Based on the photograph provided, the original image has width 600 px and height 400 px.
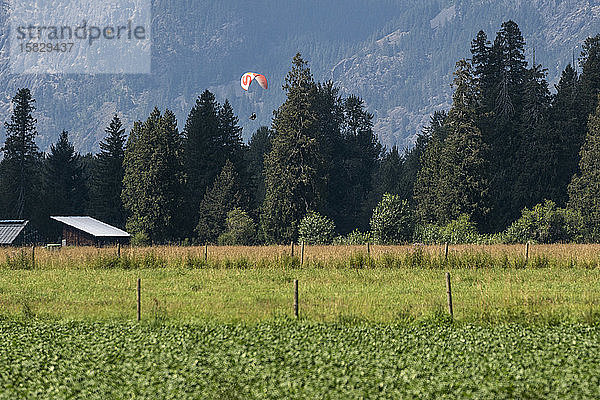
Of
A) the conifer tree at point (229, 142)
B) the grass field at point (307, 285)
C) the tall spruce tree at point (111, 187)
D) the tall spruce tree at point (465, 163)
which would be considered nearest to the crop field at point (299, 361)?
the grass field at point (307, 285)

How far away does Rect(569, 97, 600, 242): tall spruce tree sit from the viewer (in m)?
74.0

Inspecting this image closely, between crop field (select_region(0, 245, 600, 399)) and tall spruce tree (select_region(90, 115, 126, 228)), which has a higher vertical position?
tall spruce tree (select_region(90, 115, 126, 228))

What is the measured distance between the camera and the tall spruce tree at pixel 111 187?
10575cm

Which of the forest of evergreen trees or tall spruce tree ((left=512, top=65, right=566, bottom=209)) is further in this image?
tall spruce tree ((left=512, top=65, right=566, bottom=209))

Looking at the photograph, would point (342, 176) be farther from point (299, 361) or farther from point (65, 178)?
point (299, 361)

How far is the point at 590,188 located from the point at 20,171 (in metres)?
69.7

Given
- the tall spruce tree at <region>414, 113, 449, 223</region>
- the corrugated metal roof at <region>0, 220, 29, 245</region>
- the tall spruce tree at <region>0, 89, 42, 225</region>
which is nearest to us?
the corrugated metal roof at <region>0, 220, 29, 245</region>

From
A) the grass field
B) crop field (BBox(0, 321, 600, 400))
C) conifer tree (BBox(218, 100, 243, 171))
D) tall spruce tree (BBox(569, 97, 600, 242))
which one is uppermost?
conifer tree (BBox(218, 100, 243, 171))

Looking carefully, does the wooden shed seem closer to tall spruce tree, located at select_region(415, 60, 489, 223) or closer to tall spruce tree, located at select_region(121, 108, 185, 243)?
tall spruce tree, located at select_region(121, 108, 185, 243)

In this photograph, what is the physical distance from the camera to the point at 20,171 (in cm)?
10675

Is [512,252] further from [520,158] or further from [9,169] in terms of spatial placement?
[9,169]

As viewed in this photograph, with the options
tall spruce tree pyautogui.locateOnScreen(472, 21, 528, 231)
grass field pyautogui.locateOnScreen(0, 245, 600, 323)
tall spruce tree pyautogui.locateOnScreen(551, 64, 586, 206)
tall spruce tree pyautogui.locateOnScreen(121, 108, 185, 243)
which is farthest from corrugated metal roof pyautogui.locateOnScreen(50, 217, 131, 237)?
tall spruce tree pyautogui.locateOnScreen(551, 64, 586, 206)

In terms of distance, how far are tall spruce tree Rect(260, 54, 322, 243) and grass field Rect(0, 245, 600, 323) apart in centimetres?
3493

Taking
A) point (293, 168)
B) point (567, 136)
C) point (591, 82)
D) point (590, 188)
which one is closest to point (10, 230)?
point (293, 168)
